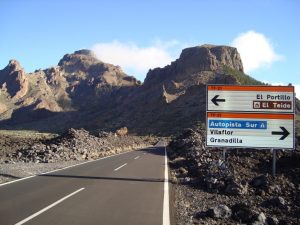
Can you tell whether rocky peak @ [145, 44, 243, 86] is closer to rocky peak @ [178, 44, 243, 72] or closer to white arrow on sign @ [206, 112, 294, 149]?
rocky peak @ [178, 44, 243, 72]

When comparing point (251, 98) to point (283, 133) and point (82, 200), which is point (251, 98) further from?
point (82, 200)

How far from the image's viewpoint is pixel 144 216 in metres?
10.6

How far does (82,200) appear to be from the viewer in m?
12.5

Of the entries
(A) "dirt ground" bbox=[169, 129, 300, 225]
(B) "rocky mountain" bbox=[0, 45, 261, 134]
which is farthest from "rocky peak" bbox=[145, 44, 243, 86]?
(A) "dirt ground" bbox=[169, 129, 300, 225]

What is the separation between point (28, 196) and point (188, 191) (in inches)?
219

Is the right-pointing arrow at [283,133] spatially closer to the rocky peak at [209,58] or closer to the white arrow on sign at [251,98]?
the white arrow on sign at [251,98]

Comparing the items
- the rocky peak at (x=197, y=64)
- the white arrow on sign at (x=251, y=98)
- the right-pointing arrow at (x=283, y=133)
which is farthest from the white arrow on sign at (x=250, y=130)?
the rocky peak at (x=197, y=64)

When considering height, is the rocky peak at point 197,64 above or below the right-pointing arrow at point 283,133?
above

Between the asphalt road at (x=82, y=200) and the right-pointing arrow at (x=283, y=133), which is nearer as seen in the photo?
the asphalt road at (x=82, y=200)

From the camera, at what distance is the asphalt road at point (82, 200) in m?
9.96

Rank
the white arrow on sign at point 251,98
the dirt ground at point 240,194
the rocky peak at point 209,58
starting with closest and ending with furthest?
the dirt ground at point 240,194 < the white arrow on sign at point 251,98 < the rocky peak at point 209,58

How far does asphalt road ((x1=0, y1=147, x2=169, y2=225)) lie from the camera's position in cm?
996

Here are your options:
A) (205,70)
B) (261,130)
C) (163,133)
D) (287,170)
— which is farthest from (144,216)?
(205,70)

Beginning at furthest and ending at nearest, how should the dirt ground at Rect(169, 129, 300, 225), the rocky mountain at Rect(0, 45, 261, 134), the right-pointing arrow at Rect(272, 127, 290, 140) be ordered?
the rocky mountain at Rect(0, 45, 261, 134) → the right-pointing arrow at Rect(272, 127, 290, 140) → the dirt ground at Rect(169, 129, 300, 225)
